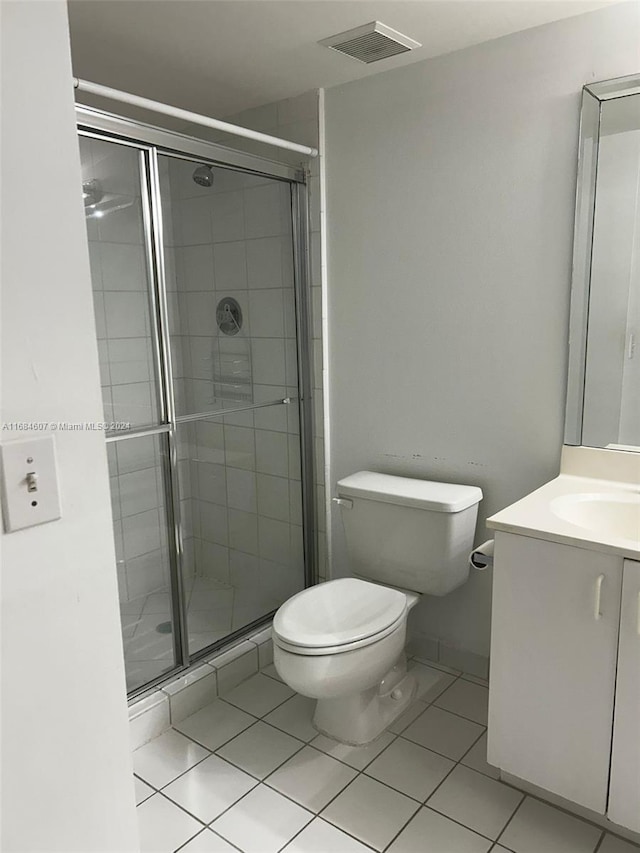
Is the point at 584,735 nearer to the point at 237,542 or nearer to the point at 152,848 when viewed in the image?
the point at 152,848

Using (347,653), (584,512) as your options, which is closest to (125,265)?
(347,653)

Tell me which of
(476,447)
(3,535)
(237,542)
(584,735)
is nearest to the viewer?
(3,535)

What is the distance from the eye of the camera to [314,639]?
184 cm

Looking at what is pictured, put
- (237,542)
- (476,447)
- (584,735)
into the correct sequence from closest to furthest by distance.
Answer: (584,735) < (476,447) < (237,542)

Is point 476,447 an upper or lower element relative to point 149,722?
upper

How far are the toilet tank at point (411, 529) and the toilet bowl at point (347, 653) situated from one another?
0.11m

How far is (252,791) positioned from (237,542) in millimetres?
1017

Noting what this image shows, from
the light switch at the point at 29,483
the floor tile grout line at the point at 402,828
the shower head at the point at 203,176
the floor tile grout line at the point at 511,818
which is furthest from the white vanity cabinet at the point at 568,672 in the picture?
the shower head at the point at 203,176

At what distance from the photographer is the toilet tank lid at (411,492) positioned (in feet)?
6.84

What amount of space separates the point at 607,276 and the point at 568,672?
1.11 metres

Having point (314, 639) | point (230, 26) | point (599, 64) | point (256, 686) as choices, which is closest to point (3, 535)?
point (314, 639)

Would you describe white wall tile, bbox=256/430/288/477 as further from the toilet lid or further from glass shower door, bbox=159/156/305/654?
the toilet lid

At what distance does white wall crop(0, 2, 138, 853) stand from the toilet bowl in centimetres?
91

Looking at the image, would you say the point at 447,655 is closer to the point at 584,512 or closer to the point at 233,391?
the point at 584,512
